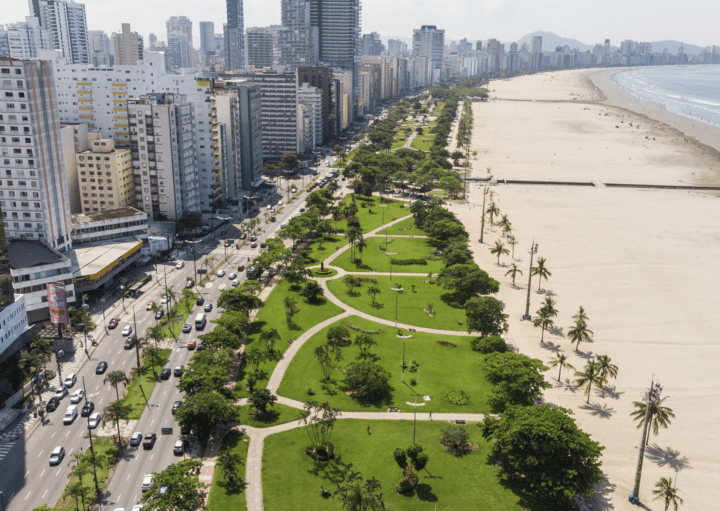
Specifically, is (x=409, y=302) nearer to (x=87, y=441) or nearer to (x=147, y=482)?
(x=87, y=441)

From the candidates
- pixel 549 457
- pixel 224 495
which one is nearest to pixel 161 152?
pixel 224 495

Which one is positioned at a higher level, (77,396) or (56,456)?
(77,396)

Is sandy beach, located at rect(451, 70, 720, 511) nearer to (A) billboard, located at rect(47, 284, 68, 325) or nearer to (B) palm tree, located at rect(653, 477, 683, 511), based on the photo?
(B) palm tree, located at rect(653, 477, 683, 511)

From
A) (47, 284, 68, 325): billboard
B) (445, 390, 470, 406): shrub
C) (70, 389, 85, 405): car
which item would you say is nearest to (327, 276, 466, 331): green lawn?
(445, 390, 470, 406): shrub

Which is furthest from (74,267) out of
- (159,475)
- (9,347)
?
(159,475)

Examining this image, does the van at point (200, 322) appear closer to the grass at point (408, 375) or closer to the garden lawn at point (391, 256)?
the grass at point (408, 375)

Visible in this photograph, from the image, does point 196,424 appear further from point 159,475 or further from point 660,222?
point 660,222
